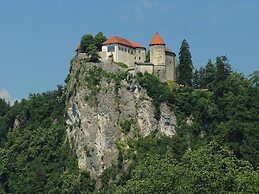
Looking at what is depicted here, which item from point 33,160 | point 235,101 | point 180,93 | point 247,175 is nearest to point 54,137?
point 33,160

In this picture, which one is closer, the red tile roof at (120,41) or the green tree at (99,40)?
the red tile roof at (120,41)

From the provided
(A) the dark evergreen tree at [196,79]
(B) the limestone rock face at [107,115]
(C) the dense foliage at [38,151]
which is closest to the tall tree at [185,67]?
(A) the dark evergreen tree at [196,79]

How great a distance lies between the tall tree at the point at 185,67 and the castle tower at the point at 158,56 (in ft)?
14.2

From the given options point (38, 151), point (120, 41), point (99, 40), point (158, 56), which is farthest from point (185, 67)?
point (38, 151)

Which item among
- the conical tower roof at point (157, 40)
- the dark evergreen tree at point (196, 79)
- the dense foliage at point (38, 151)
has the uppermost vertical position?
the conical tower roof at point (157, 40)

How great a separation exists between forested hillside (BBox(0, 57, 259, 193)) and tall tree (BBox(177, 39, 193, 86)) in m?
1.84

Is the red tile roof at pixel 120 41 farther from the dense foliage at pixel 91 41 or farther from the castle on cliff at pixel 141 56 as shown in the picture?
the dense foliage at pixel 91 41

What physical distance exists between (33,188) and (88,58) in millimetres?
19405

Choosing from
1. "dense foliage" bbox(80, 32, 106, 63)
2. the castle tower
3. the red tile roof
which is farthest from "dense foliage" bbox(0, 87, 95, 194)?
the castle tower

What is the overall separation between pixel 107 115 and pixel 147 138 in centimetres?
684

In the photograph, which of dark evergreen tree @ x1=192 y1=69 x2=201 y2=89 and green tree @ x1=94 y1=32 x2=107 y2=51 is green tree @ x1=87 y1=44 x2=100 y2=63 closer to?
green tree @ x1=94 y1=32 x2=107 y2=51

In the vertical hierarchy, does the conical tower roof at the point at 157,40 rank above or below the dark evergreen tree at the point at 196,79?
above

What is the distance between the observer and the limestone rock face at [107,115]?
97.2 m

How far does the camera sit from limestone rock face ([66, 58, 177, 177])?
319 feet
